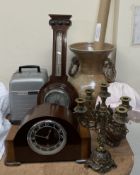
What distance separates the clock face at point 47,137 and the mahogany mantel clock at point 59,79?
0.56 feet

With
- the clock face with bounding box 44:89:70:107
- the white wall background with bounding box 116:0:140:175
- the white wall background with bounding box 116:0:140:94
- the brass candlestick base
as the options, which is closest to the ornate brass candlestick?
the brass candlestick base

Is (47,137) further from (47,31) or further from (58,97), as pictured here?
(47,31)

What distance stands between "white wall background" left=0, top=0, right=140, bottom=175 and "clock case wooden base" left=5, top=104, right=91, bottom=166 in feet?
1.59

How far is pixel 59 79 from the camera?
0.93m

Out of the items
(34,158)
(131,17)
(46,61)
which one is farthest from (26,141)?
(131,17)

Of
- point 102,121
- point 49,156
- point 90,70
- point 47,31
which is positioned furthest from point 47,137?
point 47,31

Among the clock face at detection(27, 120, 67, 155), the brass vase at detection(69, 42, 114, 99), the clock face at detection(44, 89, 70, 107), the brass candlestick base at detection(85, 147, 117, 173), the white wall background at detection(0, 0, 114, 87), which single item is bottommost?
the brass candlestick base at detection(85, 147, 117, 173)

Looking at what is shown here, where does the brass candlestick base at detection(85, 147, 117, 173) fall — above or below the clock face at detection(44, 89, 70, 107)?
below

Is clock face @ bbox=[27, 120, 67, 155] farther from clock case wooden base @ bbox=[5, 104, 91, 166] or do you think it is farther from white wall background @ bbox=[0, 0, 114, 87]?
white wall background @ bbox=[0, 0, 114, 87]

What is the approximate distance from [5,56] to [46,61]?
19 centimetres

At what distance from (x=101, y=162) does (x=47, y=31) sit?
2.18 ft

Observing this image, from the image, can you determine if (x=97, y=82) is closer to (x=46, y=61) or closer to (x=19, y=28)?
(x=46, y=61)

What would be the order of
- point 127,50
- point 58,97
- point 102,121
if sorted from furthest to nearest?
point 127,50
point 58,97
point 102,121

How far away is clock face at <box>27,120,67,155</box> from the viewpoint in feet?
2.39
